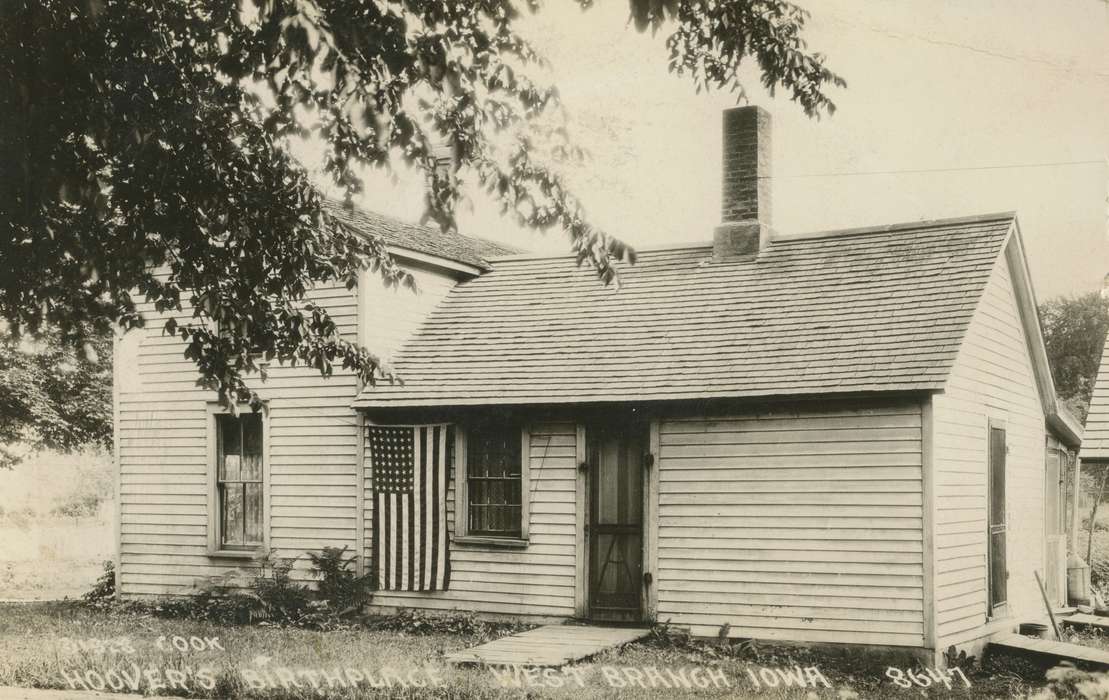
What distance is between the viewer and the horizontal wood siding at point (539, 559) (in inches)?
527

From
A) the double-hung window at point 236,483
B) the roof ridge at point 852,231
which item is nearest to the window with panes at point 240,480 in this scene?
the double-hung window at point 236,483

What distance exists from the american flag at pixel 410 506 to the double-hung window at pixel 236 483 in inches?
77.6

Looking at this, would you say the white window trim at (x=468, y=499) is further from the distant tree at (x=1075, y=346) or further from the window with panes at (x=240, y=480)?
the distant tree at (x=1075, y=346)

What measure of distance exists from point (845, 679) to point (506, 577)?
4293 mm

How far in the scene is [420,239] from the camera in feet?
56.7

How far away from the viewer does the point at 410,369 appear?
14.8m

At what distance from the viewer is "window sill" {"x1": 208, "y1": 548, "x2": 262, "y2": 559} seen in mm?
15180

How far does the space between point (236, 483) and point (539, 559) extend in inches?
184

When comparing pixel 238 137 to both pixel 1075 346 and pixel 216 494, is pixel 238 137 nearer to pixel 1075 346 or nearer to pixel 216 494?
pixel 216 494

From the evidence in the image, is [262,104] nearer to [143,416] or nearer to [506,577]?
[506,577]

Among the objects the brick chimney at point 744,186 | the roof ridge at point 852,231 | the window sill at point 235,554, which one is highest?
the brick chimney at point 744,186

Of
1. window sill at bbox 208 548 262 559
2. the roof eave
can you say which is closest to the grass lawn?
window sill at bbox 208 548 262 559

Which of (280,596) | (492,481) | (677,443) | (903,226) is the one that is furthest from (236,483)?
(903,226)

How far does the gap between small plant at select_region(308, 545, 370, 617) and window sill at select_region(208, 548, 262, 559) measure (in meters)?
1.09
